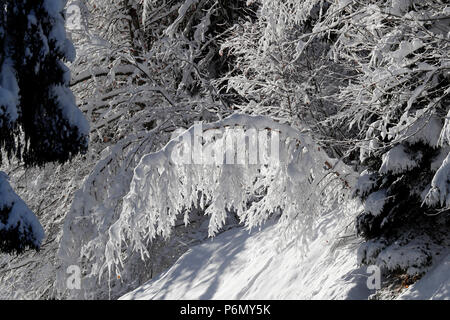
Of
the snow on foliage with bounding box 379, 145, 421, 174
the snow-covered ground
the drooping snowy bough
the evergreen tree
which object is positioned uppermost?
the evergreen tree

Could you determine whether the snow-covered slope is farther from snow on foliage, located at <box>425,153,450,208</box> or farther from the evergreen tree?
the evergreen tree

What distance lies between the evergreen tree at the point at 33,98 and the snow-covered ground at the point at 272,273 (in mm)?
2405

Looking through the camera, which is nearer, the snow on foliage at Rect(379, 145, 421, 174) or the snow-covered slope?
the snow on foliage at Rect(379, 145, 421, 174)

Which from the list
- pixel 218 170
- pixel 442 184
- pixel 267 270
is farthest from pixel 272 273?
pixel 442 184

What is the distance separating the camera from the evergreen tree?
17.6ft

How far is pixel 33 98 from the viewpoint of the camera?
5699 mm

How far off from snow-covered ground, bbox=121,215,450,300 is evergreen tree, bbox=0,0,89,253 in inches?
94.7

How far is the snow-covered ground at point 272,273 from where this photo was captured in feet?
16.4

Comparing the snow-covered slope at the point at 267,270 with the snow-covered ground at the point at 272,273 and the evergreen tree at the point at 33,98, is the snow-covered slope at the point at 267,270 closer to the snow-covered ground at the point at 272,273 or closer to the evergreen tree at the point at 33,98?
the snow-covered ground at the point at 272,273

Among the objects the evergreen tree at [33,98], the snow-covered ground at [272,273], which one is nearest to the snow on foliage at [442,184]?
the snow-covered ground at [272,273]

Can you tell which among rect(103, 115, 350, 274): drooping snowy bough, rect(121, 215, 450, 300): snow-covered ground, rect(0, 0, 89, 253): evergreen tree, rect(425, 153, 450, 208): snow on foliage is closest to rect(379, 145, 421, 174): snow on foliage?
rect(425, 153, 450, 208): snow on foliage

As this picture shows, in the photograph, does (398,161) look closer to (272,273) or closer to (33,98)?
(272,273)
